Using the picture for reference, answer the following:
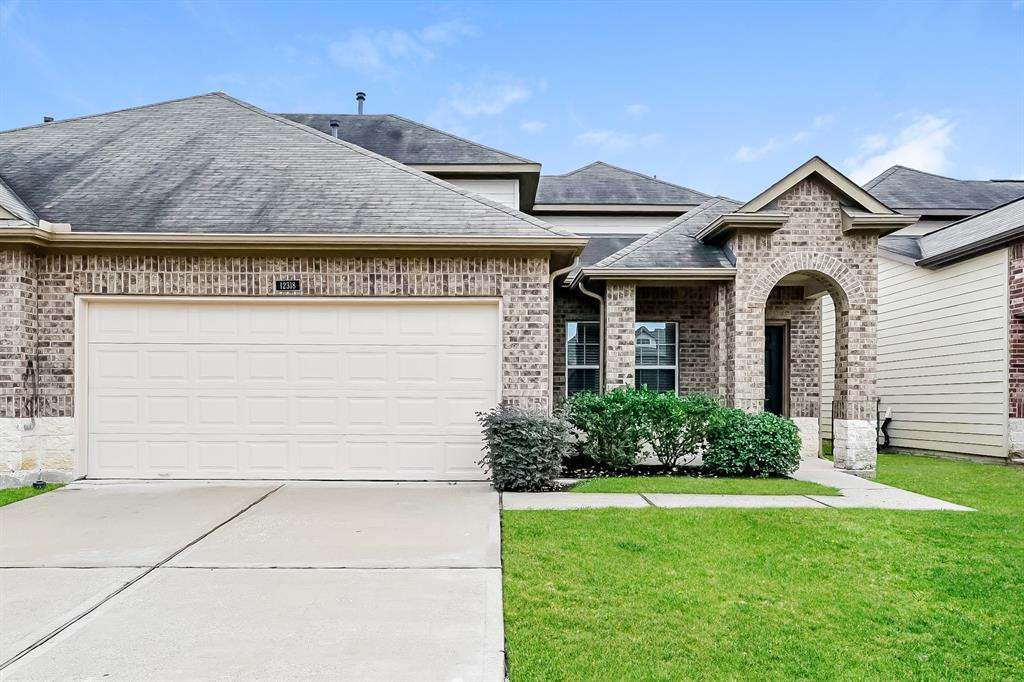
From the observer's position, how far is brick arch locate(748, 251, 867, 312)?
10336 millimetres

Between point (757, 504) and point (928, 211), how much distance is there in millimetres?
14061

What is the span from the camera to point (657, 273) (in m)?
11.0

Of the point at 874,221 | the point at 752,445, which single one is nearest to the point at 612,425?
the point at 752,445

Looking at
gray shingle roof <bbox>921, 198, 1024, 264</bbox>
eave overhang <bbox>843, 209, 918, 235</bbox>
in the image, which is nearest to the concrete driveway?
eave overhang <bbox>843, 209, 918, 235</bbox>

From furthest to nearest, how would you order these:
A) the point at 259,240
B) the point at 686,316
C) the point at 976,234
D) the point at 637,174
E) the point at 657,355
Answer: the point at 637,174, the point at 976,234, the point at 657,355, the point at 686,316, the point at 259,240

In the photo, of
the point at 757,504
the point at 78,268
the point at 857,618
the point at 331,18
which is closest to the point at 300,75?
the point at 331,18

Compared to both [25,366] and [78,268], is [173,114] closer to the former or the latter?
[78,268]

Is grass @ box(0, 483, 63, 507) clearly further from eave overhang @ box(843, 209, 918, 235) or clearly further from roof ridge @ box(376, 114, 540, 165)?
eave overhang @ box(843, 209, 918, 235)

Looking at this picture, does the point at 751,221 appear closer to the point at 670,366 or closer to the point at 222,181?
the point at 670,366

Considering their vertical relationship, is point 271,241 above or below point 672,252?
below

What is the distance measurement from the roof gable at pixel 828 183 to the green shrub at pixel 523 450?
5137 mm

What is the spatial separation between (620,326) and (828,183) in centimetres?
403

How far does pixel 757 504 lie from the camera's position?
7.20 m

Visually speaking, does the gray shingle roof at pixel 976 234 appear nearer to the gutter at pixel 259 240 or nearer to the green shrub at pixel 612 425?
the green shrub at pixel 612 425
